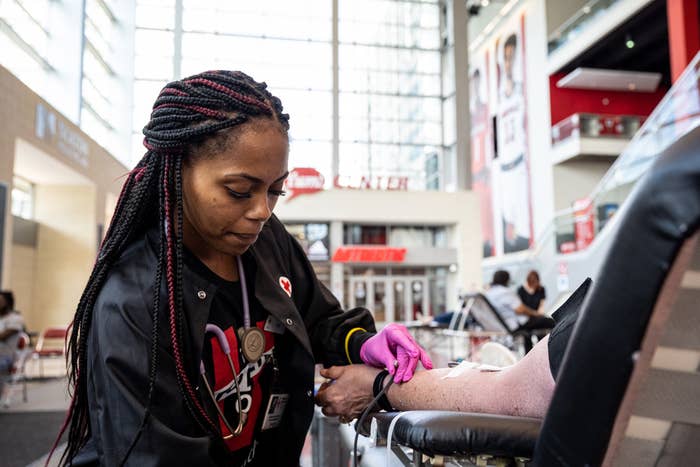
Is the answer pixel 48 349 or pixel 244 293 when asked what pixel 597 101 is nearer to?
pixel 48 349

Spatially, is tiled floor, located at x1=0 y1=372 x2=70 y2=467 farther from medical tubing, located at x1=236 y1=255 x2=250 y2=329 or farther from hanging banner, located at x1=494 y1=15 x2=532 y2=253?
hanging banner, located at x1=494 y1=15 x2=532 y2=253

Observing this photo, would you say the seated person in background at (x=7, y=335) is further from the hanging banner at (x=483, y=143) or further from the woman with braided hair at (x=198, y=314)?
the hanging banner at (x=483, y=143)

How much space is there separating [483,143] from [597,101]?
20.7 ft

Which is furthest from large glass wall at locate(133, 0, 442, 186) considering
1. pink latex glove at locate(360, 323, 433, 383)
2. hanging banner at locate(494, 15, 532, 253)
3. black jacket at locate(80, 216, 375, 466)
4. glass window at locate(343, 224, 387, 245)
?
pink latex glove at locate(360, 323, 433, 383)

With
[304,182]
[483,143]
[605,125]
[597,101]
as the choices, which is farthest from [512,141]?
[304,182]

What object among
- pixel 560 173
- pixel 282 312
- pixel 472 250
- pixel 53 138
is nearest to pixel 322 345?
pixel 282 312

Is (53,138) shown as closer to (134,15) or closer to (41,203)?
(41,203)

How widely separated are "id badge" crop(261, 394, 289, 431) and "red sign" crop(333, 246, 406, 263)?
1543 cm

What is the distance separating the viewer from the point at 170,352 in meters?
1.03

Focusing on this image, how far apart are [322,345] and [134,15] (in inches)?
113

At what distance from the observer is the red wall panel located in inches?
676

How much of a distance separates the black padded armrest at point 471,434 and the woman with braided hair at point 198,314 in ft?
1.24

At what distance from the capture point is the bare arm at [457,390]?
44.1 inches

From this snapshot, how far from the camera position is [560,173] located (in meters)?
17.4
